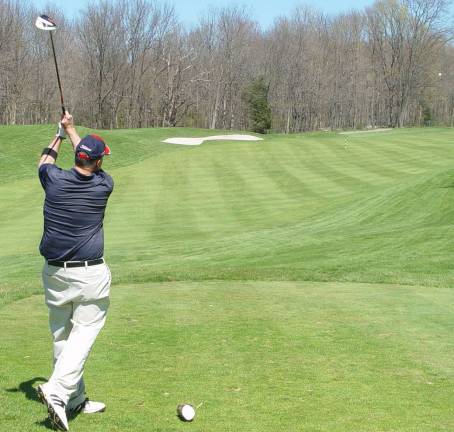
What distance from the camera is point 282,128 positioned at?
100000 mm

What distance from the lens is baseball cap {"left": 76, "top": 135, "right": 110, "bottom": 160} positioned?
5.33 metres

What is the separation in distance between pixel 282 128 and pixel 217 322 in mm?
92989

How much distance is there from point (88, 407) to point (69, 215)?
1459mm

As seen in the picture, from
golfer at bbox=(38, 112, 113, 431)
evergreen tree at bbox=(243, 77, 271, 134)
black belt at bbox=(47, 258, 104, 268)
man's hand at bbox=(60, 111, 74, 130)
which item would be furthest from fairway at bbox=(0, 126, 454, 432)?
evergreen tree at bbox=(243, 77, 271, 134)

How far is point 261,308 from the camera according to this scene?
9.45 m

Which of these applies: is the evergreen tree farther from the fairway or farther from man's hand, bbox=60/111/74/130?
man's hand, bbox=60/111/74/130

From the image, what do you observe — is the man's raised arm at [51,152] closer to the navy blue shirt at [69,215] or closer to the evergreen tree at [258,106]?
the navy blue shirt at [69,215]

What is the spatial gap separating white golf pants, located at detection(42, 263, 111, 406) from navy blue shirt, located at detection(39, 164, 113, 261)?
14 centimetres

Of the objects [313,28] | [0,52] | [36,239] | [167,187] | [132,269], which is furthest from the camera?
[313,28]

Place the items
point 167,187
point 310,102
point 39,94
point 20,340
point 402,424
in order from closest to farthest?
point 402,424
point 20,340
point 167,187
point 39,94
point 310,102

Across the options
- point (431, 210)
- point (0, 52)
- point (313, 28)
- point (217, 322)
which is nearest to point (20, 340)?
point (217, 322)

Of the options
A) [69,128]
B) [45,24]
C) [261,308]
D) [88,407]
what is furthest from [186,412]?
[261,308]

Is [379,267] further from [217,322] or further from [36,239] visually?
[36,239]

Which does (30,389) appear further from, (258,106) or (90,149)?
(258,106)
